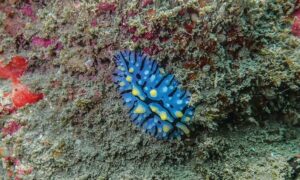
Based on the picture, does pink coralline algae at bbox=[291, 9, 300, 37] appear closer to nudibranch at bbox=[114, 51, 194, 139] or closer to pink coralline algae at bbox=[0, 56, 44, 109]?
nudibranch at bbox=[114, 51, 194, 139]

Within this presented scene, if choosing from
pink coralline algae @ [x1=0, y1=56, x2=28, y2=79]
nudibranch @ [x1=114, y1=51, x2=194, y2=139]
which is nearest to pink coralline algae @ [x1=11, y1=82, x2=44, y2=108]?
pink coralline algae @ [x1=0, y1=56, x2=28, y2=79]

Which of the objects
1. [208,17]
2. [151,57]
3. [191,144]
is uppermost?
[208,17]

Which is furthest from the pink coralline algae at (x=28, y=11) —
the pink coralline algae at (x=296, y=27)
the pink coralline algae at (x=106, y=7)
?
the pink coralline algae at (x=296, y=27)

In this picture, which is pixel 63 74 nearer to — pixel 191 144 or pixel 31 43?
pixel 31 43

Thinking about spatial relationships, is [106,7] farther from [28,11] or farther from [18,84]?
[18,84]

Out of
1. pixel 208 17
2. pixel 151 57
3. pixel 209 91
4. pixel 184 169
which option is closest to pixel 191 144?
pixel 184 169

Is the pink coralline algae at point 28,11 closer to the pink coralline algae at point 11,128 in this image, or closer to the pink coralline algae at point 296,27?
the pink coralline algae at point 11,128
